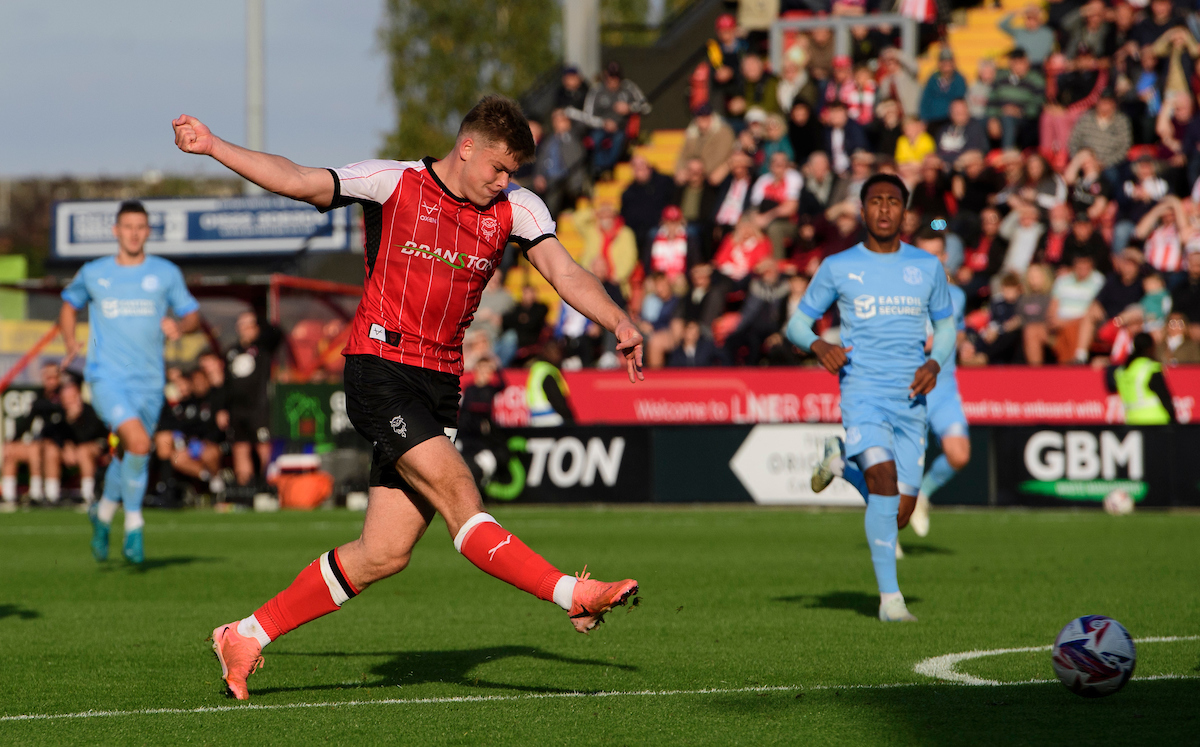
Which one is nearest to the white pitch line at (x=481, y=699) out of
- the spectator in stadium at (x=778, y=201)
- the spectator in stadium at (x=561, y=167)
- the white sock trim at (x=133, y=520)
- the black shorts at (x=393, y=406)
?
the black shorts at (x=393, y=406)

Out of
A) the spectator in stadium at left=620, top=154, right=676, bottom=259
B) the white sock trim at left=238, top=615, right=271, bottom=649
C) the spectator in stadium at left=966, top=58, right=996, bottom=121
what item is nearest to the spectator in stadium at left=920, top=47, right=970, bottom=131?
the spectator in stadium at left=966, top=58, right=996, bottom=121

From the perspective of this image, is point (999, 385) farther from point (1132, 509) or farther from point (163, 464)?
point (163, 464)

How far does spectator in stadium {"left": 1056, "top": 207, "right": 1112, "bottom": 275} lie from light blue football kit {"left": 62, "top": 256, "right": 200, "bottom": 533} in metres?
12.4

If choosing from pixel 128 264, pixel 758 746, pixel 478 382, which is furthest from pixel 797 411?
pixel 758 746

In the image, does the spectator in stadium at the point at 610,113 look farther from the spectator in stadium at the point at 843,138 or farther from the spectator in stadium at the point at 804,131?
the spectator in stadium at the point at 843,138

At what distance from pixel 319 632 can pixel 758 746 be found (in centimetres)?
385

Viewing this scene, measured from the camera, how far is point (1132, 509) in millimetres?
17000

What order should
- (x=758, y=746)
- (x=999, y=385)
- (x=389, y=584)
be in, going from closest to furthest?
1. (x=758, y=746)
2. (x=389, y=584)
3. (x=999, y=385)

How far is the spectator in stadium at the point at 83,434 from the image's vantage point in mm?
20609

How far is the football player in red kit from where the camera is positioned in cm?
569

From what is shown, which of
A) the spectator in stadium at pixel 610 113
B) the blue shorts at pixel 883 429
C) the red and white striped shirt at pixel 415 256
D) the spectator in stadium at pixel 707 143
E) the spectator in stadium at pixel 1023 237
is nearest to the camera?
the red and white striped shirt at pixel 415 256

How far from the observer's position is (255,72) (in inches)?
1061

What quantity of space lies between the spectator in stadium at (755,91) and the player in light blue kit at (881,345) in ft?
53.5

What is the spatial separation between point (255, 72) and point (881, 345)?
20.7 m
